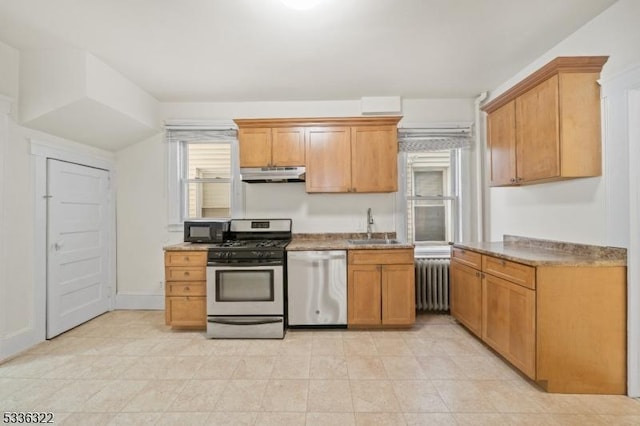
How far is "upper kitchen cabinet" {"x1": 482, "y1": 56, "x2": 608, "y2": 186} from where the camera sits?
229cm

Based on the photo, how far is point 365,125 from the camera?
140 inches

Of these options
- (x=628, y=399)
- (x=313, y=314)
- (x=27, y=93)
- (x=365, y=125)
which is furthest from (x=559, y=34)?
(x=27, y=93)

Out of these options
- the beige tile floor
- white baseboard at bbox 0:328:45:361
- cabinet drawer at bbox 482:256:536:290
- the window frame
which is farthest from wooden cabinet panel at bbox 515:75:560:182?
white baseboard at bbox 0:328:45:361

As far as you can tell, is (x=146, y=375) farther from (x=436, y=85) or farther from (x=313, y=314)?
(x=436, y=85)

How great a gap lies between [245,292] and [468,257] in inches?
91.2

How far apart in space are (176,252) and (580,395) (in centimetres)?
367

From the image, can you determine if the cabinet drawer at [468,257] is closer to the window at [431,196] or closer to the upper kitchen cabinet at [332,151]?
the window at [431,196]

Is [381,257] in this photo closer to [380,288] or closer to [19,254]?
[380,288]

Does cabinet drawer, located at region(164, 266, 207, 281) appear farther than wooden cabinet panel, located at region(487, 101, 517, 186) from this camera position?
Yes

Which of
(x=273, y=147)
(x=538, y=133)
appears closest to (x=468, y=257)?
(x=538, y=133)

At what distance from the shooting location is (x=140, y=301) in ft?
13.1

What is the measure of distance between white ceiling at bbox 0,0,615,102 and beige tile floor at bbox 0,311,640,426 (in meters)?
2.76

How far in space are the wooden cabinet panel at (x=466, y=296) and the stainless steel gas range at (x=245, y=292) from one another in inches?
74.2

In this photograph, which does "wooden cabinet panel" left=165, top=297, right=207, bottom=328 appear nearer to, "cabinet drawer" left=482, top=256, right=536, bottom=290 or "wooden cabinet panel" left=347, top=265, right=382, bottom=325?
"wooden cabinet panel" left=347, top=265, right=382, bottom=325
